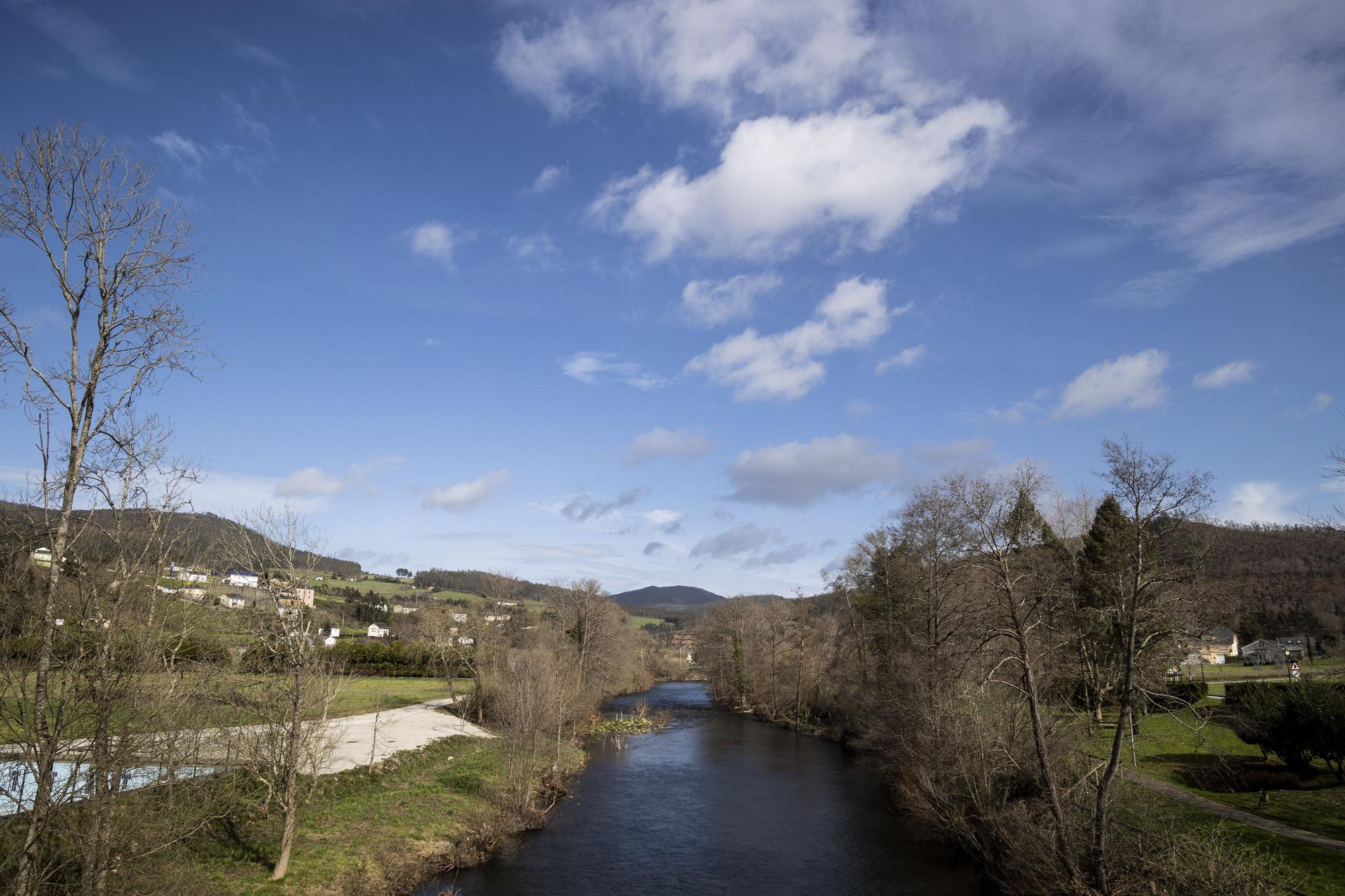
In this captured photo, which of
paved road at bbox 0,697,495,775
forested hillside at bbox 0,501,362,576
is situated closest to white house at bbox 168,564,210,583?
forested hillside at bbox 0,501,362,576

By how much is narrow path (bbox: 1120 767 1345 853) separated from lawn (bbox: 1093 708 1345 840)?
0.31m

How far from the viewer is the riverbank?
50.8ft

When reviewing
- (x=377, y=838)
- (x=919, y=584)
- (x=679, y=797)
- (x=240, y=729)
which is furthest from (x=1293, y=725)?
(x=240, y=729)

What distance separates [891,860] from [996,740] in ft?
17.2

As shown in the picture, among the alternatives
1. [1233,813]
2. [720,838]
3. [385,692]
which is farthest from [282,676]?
[385,692]

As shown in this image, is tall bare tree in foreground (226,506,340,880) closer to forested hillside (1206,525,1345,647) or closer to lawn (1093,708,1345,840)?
lawn (1093,708,1345,840)

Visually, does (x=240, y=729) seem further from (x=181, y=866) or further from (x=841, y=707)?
(x=841, y=707)

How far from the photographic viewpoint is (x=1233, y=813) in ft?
65.1

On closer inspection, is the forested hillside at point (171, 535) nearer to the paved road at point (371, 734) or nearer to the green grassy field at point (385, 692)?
the paved road at point (371, 734)

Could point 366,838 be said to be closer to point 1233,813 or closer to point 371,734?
point 371,734

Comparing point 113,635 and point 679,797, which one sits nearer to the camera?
point 113,635

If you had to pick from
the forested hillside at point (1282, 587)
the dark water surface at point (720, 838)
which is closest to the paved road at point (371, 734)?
the dark water surface at point (720, 838)

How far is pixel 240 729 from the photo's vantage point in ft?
53.7

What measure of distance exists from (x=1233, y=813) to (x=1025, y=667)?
30.1 ft
